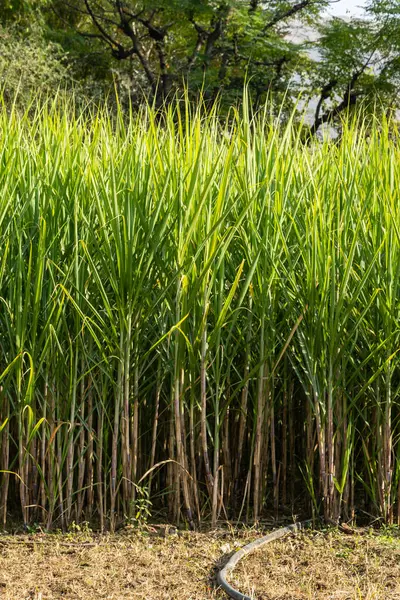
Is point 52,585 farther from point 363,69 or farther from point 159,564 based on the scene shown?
point 363,69

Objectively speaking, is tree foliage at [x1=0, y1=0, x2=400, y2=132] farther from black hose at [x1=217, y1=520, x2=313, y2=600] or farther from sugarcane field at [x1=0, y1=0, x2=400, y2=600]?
black hose at [x1=217, y1=520, x2=313, y2=600]

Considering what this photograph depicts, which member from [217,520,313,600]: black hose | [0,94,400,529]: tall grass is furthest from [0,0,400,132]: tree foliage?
[217,520,313,600]: black hose

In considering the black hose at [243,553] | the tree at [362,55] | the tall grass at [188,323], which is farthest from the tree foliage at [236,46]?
the black hose at [243,553]

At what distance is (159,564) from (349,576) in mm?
671

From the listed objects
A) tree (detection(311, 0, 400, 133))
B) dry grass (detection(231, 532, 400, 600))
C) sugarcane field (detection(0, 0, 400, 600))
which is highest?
tree (detection(311, 0, 400, 133))

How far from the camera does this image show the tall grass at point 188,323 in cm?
286

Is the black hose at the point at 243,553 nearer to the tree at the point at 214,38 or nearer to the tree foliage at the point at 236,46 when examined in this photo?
the tree at the point at 214,38

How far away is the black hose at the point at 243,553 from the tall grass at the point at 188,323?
145 millimetres

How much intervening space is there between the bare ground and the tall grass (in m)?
0.12

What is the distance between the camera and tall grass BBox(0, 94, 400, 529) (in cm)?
286

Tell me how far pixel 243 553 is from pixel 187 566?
211mm

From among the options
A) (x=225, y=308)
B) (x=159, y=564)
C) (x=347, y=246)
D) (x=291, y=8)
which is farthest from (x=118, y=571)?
(x=291, y=8)

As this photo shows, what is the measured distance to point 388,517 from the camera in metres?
3.04

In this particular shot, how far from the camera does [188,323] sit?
294 cm
